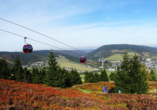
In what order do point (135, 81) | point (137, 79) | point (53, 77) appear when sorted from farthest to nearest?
point (53, 77) < point (135, 81) < point (137, 79)

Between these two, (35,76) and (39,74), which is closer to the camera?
(35,76)

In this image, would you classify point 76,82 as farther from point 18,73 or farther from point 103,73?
point 103,73

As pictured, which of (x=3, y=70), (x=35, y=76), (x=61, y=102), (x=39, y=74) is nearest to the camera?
(x=61, y=102)

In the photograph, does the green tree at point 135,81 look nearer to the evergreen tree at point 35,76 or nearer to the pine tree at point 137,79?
the pine tree at point 137,79

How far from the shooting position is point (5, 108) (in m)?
6.54

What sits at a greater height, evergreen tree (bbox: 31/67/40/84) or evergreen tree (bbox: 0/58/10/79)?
evergreen tree (bbox: 0/58/10/79)

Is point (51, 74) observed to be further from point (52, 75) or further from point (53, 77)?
point (53, 77)

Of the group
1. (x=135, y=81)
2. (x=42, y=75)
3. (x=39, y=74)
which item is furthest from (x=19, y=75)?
(x=135, y=81)

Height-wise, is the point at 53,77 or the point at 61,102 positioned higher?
the point at 61,102

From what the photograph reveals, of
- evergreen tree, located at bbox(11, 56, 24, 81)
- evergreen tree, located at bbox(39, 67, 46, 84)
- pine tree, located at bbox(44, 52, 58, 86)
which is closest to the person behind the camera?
pine tree, located at bbox(44, 52, 58, 86)

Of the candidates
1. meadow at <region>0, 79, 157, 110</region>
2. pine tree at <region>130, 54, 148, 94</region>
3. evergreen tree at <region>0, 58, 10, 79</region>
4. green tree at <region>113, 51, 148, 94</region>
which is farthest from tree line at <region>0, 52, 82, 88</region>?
meadow at <region>0, 79, 157, 110</region>

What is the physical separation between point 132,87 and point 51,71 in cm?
2481

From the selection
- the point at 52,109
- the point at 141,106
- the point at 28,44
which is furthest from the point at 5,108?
the point at 28,44

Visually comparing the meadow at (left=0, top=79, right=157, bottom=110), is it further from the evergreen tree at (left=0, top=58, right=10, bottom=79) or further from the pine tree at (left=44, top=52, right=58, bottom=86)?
the evergreen tree at (left=0, top=58, right=10, bottom=79)
